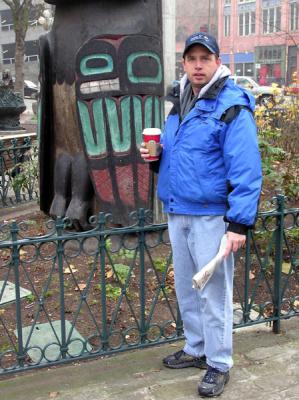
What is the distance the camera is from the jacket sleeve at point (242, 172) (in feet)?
7.85

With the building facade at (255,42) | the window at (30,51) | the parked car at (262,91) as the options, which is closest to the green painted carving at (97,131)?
the parked car at (262,91)

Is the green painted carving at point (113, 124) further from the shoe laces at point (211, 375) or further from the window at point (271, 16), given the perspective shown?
the window at point (271, 16)

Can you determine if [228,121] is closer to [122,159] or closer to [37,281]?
[122,159]

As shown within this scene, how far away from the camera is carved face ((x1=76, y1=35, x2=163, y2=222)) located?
4.42 m

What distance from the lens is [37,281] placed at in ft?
14.2

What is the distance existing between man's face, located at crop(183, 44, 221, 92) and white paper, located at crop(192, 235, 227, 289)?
2.50ft

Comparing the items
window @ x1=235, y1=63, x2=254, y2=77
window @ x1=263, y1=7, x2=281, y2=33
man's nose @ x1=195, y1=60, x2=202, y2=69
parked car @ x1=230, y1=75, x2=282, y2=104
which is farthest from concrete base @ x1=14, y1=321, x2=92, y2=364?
window @ x1=235, y1=63, x2=254, y2=77

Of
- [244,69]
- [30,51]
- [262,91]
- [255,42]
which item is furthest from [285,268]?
[30,51]

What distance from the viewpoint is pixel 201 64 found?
2.57 metres

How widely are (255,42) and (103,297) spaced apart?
47.0 m

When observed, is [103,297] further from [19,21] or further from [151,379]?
[19,21]

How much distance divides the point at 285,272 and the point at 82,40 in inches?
102

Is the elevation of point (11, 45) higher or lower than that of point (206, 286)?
higher

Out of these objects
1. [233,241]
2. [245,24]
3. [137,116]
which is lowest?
[233,241]
